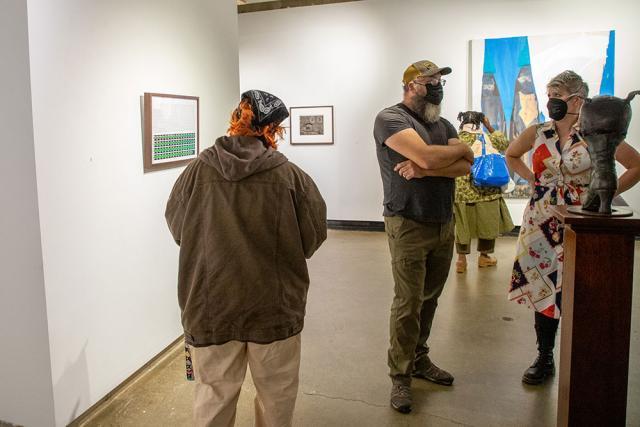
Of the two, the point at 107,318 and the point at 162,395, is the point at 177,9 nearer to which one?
the point at 107,318

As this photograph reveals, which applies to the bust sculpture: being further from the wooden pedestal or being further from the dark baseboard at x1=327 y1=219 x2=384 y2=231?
the dark baseboard at x1=327 y1=219 x2=384 y2=231

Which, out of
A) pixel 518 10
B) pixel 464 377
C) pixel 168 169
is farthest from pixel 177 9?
pixel 518 10

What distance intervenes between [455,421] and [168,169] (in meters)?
2.10

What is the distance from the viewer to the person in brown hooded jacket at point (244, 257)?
1801mm

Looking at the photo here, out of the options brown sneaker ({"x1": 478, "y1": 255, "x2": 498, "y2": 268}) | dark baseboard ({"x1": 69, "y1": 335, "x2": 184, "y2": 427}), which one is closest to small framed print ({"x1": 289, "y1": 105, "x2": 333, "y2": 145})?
brown sneaker ({"x1": 478, "y1": 255, "x2": 498, "y2": 268})

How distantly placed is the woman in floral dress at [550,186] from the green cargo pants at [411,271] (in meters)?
0.44

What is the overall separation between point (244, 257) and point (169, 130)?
5.51 ft

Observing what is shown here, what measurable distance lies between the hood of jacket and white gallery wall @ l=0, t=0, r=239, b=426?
94 centimetres

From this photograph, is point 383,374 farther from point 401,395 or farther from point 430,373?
point 401,395

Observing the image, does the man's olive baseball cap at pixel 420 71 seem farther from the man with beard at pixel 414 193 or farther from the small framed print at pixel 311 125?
the small framed print at pixel 311 125

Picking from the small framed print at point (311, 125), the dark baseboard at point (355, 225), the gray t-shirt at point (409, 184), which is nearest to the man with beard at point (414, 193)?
the gray t-shirt at point (409, 184)

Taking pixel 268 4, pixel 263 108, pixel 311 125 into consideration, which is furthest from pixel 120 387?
pixel 268 4

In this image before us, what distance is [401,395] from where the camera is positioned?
2705 mm

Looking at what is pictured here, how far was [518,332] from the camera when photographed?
3727 mm
